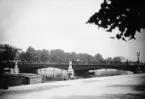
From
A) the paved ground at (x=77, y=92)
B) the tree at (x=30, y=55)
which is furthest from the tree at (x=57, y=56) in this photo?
the paved ground at (x=77, y=92)

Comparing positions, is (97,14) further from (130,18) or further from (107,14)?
(130,18)

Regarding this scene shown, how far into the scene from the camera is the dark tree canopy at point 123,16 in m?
4.58

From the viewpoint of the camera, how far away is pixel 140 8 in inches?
178

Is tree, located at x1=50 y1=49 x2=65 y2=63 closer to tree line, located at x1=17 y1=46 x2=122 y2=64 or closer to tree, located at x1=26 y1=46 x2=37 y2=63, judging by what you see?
tree line, located at x1=17 y1=46 x2=122 y2=64

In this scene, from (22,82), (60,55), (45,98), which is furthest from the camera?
(60,55)

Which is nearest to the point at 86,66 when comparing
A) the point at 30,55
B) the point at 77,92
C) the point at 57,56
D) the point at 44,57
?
the point at 30,55

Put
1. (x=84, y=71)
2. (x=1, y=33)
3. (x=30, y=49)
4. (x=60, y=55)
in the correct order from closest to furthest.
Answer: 1. (x=1, y=33)
2. (x=84, y=71)
3. (x=30, y=49)
4. (x=60, y=55)

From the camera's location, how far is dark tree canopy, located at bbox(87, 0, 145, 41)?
4.58m

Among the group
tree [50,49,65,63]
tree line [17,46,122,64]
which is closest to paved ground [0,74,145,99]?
tree line [17,46,122,64]

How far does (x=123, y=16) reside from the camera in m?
4.88

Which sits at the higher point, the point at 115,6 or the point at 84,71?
the point at 115,6

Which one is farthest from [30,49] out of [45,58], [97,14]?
[97,14]

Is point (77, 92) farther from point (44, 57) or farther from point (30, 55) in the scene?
point (44, 57)

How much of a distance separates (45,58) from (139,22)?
68.9m
